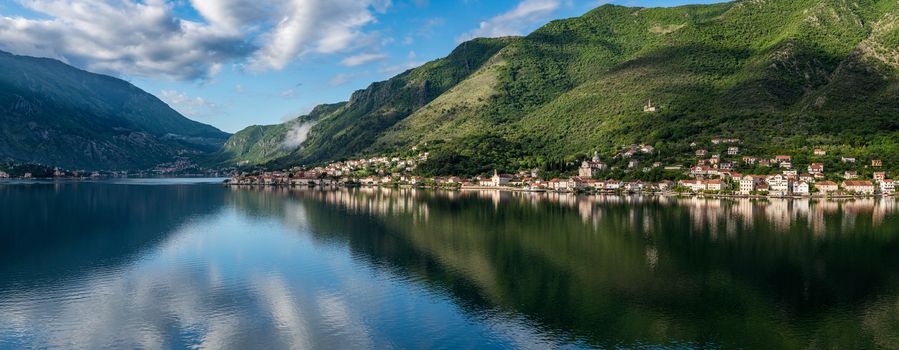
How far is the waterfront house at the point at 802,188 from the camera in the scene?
7456cm

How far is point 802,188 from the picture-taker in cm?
7481

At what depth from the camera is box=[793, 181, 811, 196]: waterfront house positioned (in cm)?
7456

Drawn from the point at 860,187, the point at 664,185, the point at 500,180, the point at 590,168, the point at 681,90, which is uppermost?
the point at 681,90

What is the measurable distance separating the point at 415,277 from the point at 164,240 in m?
21.7

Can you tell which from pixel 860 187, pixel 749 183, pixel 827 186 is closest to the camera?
pixel 860 187

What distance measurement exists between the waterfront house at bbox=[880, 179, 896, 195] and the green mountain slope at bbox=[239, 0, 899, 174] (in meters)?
7.29

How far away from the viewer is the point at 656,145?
331ft

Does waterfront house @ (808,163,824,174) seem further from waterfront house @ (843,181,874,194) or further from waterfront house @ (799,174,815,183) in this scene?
waterfront house @ (843,181,874,194)

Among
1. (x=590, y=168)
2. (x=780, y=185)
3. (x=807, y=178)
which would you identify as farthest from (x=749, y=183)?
(x=590, y=168)

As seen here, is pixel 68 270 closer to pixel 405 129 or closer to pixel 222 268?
pixel 222 268

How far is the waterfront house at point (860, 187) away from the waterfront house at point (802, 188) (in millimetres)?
4354

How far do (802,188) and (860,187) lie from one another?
6.29 m

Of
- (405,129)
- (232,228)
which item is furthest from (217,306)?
(405,129)

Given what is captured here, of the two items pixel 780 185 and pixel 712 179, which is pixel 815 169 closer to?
pixel 780 185
